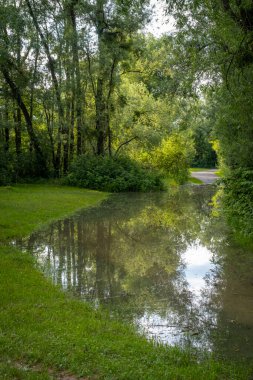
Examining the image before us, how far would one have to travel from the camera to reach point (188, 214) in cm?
2123

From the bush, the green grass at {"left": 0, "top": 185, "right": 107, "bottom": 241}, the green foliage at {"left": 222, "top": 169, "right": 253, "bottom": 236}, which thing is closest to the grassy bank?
the green grass at {"left": 0, "top": 185, "right": 107, "bottom": 241}

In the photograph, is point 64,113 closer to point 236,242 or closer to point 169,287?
point 236,242

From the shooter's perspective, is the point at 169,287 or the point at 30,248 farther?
the point at 30,248

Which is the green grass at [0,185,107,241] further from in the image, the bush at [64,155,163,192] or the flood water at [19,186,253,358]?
the bush at [64,155,163,192]

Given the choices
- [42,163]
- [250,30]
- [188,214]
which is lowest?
[188,214]

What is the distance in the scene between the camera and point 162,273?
34.3ft

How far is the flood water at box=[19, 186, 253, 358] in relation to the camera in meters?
7.12

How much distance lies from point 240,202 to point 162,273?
331 inches

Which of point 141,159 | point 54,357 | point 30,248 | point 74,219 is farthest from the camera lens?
point 141,159

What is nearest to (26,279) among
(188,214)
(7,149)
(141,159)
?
(188,214)

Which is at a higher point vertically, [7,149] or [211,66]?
[211,66]

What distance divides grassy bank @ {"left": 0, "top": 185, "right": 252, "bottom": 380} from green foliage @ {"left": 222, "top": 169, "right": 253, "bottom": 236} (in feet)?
24.6

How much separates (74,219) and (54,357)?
42.6 ft

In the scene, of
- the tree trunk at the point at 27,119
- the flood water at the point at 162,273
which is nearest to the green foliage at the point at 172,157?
the tree trunk at the point at 27,119
